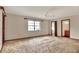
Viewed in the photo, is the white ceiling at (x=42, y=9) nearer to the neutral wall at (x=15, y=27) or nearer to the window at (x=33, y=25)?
the neutral wall at (x=15, y=27)

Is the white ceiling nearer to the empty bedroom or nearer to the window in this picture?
the empty bedroom

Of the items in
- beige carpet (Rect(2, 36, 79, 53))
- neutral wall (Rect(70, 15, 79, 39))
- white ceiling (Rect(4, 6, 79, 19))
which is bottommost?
beige carpet (Rect(2, 36, 79, 53))

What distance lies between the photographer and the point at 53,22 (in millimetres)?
11125

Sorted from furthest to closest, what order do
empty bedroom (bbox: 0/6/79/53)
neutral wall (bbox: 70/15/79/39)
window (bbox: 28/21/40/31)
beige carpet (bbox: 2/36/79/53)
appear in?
window (bbox: 28/21/40/31)
neutral wall (bbox: 70/15/79/39)
empty bedroom (bbox: 0/6/79/53)
beige carpet (bbox: 2/36/79/53)

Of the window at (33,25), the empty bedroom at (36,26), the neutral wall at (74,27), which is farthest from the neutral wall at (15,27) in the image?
the neutral wall at (74,27)

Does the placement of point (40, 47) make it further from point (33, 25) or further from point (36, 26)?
point (36, 26)

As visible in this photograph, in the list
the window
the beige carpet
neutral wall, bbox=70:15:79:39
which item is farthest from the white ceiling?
the window

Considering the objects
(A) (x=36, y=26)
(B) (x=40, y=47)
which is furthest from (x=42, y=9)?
(A) (x=36, y=26)

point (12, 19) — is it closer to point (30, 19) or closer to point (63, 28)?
point (30, 19)

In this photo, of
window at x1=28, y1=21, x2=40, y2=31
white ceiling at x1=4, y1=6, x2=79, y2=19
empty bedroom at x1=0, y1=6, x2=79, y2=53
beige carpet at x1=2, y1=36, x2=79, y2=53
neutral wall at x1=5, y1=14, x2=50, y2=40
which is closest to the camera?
beige carpet at x1=2, y1=36, x2=79, y2=53

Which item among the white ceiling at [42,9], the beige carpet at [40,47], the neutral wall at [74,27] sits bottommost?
the beige carpet at [40,47]

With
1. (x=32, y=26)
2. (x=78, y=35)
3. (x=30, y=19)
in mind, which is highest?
(x=30, y=19)
